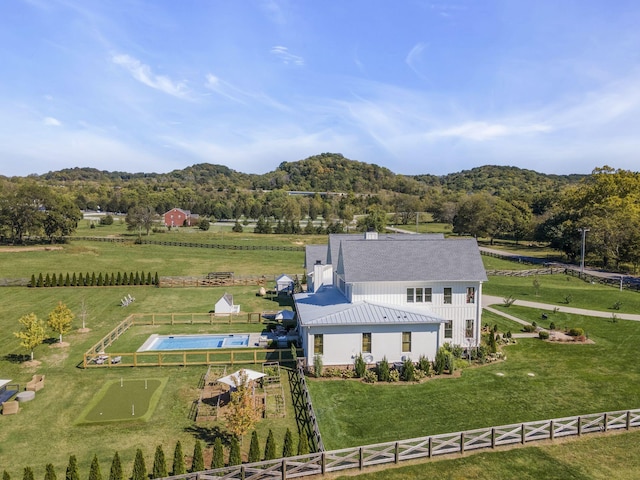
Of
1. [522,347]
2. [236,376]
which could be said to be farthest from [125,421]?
[522,347]

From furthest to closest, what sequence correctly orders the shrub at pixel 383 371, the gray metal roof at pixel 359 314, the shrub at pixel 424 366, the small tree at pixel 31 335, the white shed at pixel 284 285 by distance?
1. the white shed at pixel 284 285
2. the small tree at pixel 31 335
3. the gray metal roof at pixel 359 314
4. the shrub at pixel 424 366
5. the shrub at pixel 383 371

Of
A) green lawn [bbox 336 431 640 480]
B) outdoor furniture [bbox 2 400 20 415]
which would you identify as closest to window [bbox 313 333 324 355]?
green lawn [bbox 336 431 640 480]

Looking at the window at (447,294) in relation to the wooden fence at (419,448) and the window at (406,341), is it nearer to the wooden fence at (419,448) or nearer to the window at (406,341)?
the window at (406,341)

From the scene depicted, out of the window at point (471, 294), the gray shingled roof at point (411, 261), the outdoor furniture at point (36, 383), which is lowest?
the outdoor furniture at point (36, 383)

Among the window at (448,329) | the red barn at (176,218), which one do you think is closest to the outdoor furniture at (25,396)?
the window at (448,329)

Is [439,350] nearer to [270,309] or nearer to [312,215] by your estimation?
[270,309]

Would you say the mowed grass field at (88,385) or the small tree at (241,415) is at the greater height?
the small tree at (241,415)

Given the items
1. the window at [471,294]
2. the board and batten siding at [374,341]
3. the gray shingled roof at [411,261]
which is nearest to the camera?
the board and batten siding at [374,341]

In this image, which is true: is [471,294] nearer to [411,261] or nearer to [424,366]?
[411,261]
